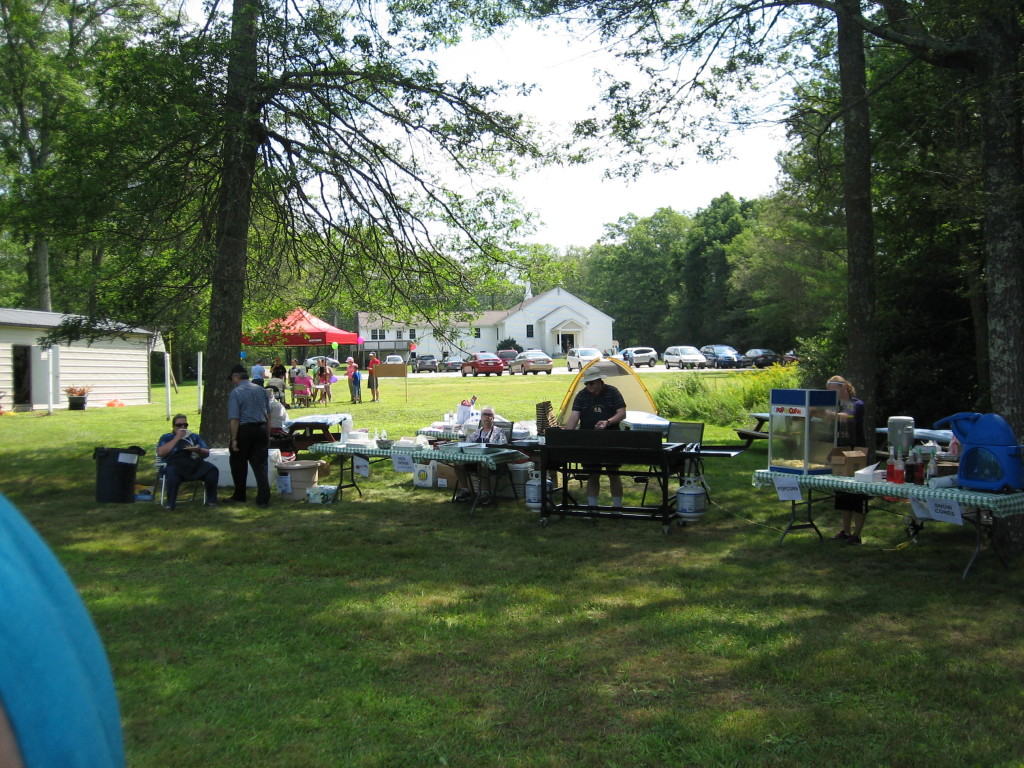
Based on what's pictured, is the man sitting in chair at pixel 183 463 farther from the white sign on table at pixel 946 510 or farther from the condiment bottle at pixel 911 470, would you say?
the white sign on table at pixel 946 510

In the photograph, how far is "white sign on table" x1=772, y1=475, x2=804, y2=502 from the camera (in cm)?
736

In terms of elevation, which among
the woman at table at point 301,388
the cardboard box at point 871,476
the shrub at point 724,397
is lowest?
the cardboard box at point 871,476

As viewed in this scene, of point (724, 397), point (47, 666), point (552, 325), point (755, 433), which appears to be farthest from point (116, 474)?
point (552, 325)

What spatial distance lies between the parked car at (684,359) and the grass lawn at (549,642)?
149 feet

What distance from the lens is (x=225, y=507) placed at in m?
10.1

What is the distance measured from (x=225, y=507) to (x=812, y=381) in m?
11.6

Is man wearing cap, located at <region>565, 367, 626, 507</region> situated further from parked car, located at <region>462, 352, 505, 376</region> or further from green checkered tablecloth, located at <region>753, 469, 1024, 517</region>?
parked car, located at <region>462, 352, 505, 376</region>

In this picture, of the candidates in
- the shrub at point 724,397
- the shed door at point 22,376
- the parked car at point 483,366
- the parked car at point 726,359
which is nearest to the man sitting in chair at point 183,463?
the shrub at point 724,397

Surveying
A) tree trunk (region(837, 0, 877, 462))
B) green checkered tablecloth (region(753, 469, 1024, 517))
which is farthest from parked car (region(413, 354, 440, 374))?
green checkered tablecloth (region(753, 469, 1024, 517))

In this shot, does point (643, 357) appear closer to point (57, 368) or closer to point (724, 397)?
point (724, 397)

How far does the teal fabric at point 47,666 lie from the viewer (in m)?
0.77

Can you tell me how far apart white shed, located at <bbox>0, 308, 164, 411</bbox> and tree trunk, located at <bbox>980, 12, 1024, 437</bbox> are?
20.6 meters

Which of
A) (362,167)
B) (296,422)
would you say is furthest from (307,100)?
(296,422)

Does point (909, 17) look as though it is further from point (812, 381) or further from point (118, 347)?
point (118, 347)
